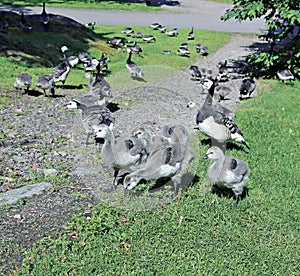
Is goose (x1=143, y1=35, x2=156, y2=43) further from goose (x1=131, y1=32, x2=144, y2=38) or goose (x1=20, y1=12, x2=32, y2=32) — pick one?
goose (x1=20, y1=12, x2=32, y2=32)

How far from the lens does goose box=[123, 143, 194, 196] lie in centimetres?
761

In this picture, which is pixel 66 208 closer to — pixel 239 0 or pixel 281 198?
pixel 281 198

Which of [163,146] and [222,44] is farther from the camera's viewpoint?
[222,44]

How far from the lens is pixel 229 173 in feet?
25.0

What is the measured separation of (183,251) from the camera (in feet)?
21.9

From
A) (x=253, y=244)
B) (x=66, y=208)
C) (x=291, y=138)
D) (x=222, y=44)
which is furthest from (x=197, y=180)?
(x=222, y=44)

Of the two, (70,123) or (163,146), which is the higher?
(163,146)

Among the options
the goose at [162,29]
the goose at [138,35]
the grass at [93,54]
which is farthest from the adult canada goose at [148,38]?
the goose at [162,29]

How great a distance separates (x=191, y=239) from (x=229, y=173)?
137 cm

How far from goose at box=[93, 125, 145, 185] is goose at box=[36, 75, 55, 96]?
236 inches

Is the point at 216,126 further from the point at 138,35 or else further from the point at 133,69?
the point at 138,35

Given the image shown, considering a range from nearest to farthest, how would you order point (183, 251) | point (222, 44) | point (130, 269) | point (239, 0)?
point (130, 269)
point (183, 251)
point (239, 0)
point (222, 44)

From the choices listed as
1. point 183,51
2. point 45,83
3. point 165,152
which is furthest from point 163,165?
point 183,51

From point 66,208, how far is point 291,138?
6107 millimetres
